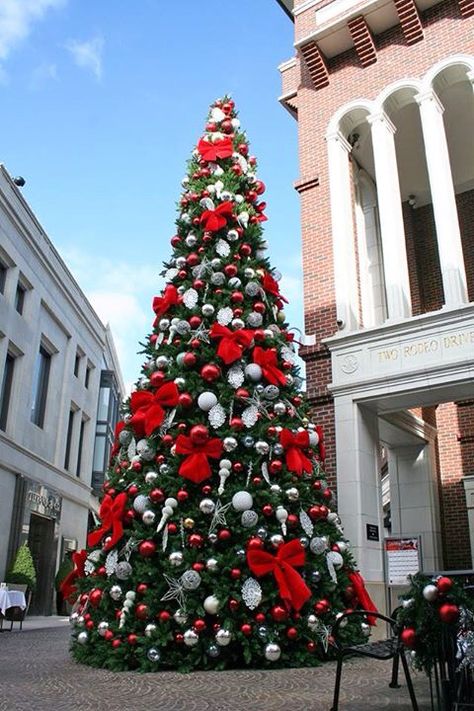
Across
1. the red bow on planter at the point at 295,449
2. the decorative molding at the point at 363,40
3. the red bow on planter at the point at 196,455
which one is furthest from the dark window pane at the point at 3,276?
the red bow on planter at the point at 295,449

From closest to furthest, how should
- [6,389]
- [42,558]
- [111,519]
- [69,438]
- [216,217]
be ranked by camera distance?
[111,519] < [216,217] < [6,389] < [42,558] < [69,438]

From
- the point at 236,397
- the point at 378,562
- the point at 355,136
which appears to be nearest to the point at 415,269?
the point at 355,136

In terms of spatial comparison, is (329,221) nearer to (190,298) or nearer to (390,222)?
(390,222)

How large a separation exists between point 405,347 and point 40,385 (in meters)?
17.9

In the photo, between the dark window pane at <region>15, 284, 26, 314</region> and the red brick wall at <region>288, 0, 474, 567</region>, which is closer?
the red brick wall at <region>288, 0, 474, 567</region>

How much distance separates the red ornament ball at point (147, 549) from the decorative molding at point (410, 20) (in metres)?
9.58

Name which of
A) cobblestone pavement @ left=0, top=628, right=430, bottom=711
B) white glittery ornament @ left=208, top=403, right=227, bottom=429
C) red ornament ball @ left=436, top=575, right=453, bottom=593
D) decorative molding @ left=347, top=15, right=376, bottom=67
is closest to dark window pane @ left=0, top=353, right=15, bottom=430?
decorative molding @ left=347, top=15, right=376, bottom=67

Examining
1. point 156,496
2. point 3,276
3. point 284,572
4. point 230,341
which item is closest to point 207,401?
point 230,341

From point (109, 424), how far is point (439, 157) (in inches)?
1149

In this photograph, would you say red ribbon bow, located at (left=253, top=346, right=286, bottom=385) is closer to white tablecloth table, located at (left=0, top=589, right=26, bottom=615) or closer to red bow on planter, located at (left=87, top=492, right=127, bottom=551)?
red bow on planter, located at (left=87, top=492, right=127, bottom=551)

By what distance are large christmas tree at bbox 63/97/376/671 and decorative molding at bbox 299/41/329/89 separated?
17.7 feet

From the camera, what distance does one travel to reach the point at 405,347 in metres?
9.27

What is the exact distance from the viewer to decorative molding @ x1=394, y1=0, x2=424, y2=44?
35.0ft

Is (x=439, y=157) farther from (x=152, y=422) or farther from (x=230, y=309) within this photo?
(x=152, y=422)
